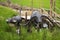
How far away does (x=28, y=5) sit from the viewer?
832 cm

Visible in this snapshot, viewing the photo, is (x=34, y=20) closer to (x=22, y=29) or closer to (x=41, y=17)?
(x=41, y=17)

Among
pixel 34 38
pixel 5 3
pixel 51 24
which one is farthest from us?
pixel 5 3

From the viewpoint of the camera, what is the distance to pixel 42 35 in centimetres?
384

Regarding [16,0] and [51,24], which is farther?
[16,0]

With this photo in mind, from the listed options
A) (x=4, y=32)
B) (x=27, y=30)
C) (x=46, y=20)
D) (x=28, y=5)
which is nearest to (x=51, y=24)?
(x=46, y=20)

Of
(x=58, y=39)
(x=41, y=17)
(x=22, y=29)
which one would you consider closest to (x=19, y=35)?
(x=22, y=29)

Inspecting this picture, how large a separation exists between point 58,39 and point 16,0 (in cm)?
496

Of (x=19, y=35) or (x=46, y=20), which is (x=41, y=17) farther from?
(x=19, y=35)

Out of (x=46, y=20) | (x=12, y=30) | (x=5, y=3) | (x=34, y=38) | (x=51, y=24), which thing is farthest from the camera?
(x=5, y=3)

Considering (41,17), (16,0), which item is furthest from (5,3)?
(41,17)

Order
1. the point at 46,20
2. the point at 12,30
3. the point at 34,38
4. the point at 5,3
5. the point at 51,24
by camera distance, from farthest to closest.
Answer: the point at 5,3, the point at 46,20, the point at 51,24, the point at 12,30, the point at 34,38

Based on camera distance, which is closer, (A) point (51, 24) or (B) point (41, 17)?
(A) point (51, 24)

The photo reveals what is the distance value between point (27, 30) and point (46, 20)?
99 cm

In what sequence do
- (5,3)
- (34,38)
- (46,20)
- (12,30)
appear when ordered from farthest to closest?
(5,3) < (46,20) < (12,30) < (34,38)
